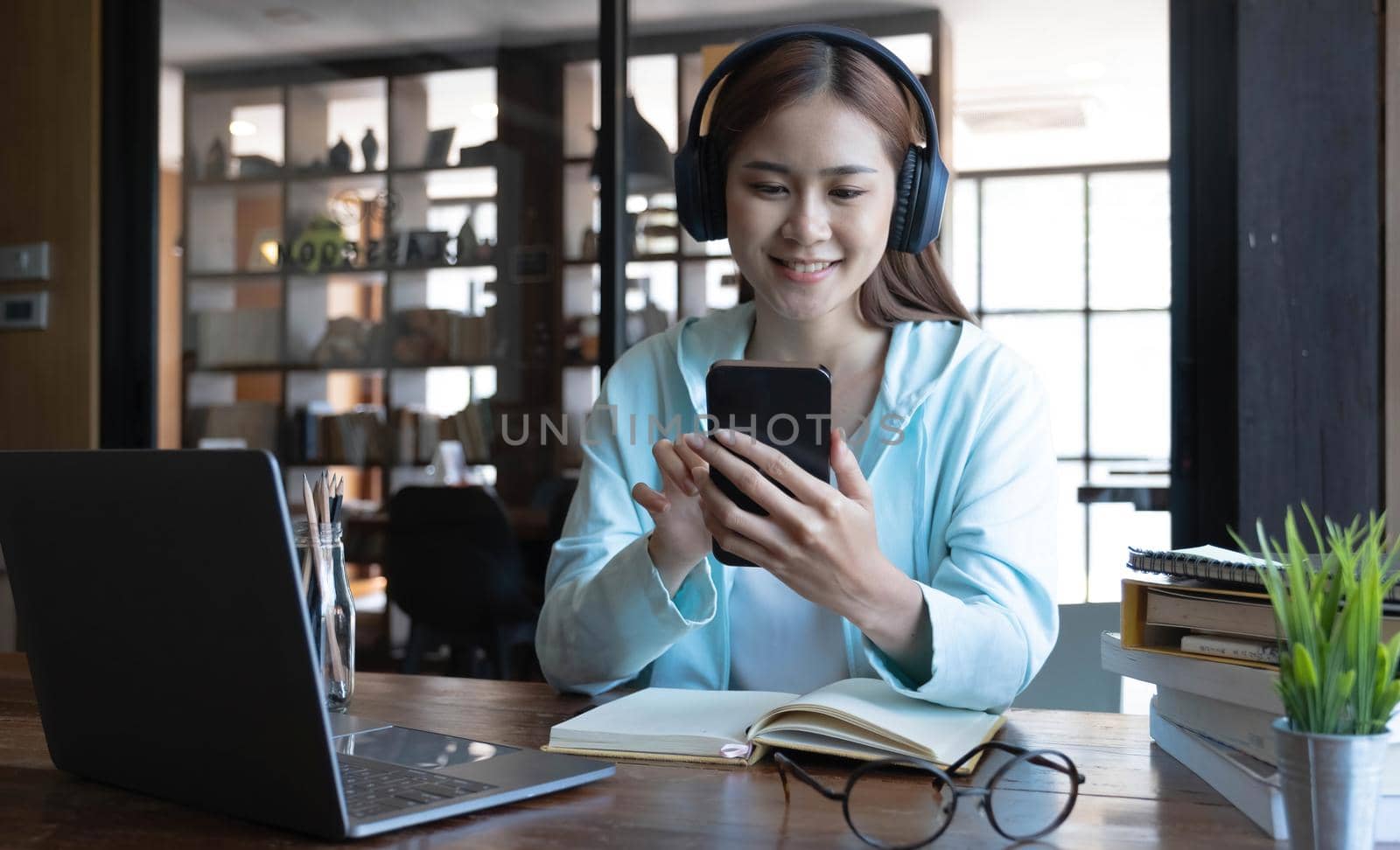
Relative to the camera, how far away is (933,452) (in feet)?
4.37

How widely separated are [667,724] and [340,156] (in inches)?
105

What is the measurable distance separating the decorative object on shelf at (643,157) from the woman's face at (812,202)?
5.16ft

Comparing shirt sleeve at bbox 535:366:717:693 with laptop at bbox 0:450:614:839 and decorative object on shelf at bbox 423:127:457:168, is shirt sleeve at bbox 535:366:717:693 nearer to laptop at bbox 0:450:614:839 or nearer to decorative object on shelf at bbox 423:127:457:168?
laptop at bbox 0:450:614:839

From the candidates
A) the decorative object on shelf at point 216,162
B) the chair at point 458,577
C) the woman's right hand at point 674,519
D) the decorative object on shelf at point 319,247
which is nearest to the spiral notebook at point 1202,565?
the woman's right hand at point 674,519

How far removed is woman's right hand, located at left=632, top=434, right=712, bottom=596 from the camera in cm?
110

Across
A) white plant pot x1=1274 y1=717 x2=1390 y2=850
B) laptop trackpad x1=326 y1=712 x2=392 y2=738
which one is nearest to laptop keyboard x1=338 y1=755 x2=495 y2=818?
laptop trackpad x1=326 y1=712 x2=392 y2=738

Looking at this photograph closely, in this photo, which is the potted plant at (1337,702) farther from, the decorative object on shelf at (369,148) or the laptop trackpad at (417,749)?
the decorative object on shelf at (369,148)

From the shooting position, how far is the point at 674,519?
3.76 feet

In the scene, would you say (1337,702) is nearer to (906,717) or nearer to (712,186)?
(906,717)

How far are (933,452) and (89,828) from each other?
0.89 metres

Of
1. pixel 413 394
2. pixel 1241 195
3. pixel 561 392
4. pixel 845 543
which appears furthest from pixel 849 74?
pixel 413 394

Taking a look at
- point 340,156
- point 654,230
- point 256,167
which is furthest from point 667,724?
point 256,167

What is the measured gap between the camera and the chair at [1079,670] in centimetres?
152

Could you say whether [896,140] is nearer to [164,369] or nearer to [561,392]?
[561,392]
